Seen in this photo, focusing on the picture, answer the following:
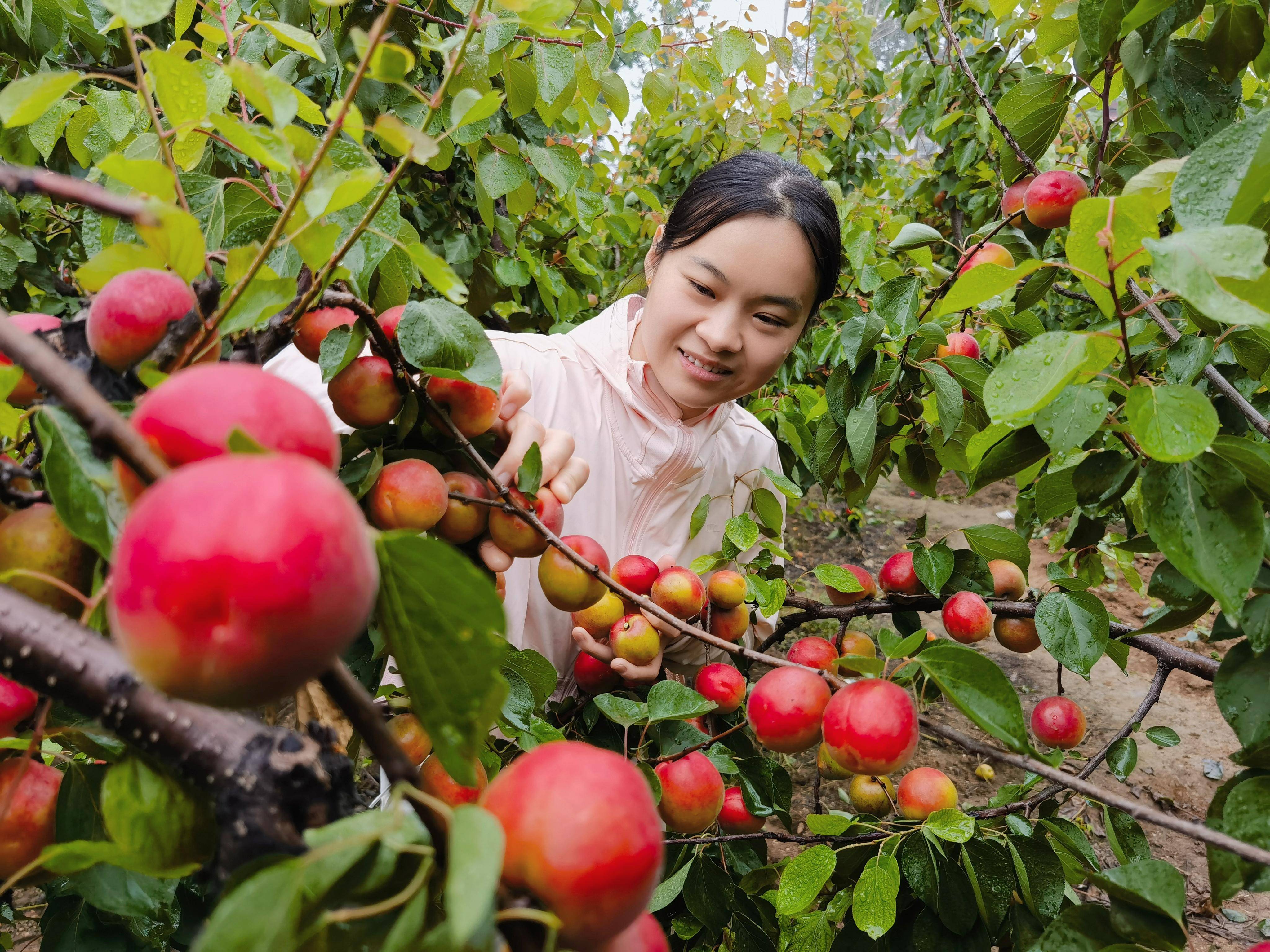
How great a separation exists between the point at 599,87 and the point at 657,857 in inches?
55.6

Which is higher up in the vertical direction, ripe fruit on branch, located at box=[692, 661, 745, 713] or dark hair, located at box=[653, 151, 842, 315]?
dark hair, located at box=[653, 151, 842, 315]

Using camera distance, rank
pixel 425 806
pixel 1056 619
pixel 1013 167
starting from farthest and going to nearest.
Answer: pixel 1013 167
pixel 1056 619
pixel 425 806

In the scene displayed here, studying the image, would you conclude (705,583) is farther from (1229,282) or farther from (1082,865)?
(1229,282)

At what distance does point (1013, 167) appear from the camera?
133 cm

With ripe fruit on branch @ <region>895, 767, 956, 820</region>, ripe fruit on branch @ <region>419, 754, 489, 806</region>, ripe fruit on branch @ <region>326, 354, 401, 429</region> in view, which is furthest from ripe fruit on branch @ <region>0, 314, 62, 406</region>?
ripe fruit on branch @ <region>895, 767, 956, 820</region>

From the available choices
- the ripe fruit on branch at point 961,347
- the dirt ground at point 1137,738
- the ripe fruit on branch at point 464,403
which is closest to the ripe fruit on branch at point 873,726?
the ripe fruit on branch at point 464,403

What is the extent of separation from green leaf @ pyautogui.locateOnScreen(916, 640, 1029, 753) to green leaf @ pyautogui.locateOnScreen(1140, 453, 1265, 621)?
0.64 feet

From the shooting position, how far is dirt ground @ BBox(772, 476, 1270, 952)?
7.08 feet

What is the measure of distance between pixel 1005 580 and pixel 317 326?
1.14m

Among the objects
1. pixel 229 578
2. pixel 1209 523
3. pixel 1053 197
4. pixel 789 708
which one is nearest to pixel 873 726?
pixel 789 708

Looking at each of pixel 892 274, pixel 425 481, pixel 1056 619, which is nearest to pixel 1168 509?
pixel 1056 619

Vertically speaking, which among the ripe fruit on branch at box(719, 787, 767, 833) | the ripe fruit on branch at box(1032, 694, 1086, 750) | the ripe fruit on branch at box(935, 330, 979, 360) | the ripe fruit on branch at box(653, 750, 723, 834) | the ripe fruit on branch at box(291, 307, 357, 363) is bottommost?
the ripe fruit on branch at box(719, 787, 767, 833)

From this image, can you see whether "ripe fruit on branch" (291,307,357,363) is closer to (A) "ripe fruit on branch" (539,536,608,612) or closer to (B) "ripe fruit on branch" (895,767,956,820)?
(A) "ripe fruit on branch" (539,536,608,612)

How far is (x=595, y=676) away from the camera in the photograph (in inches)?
50.1
